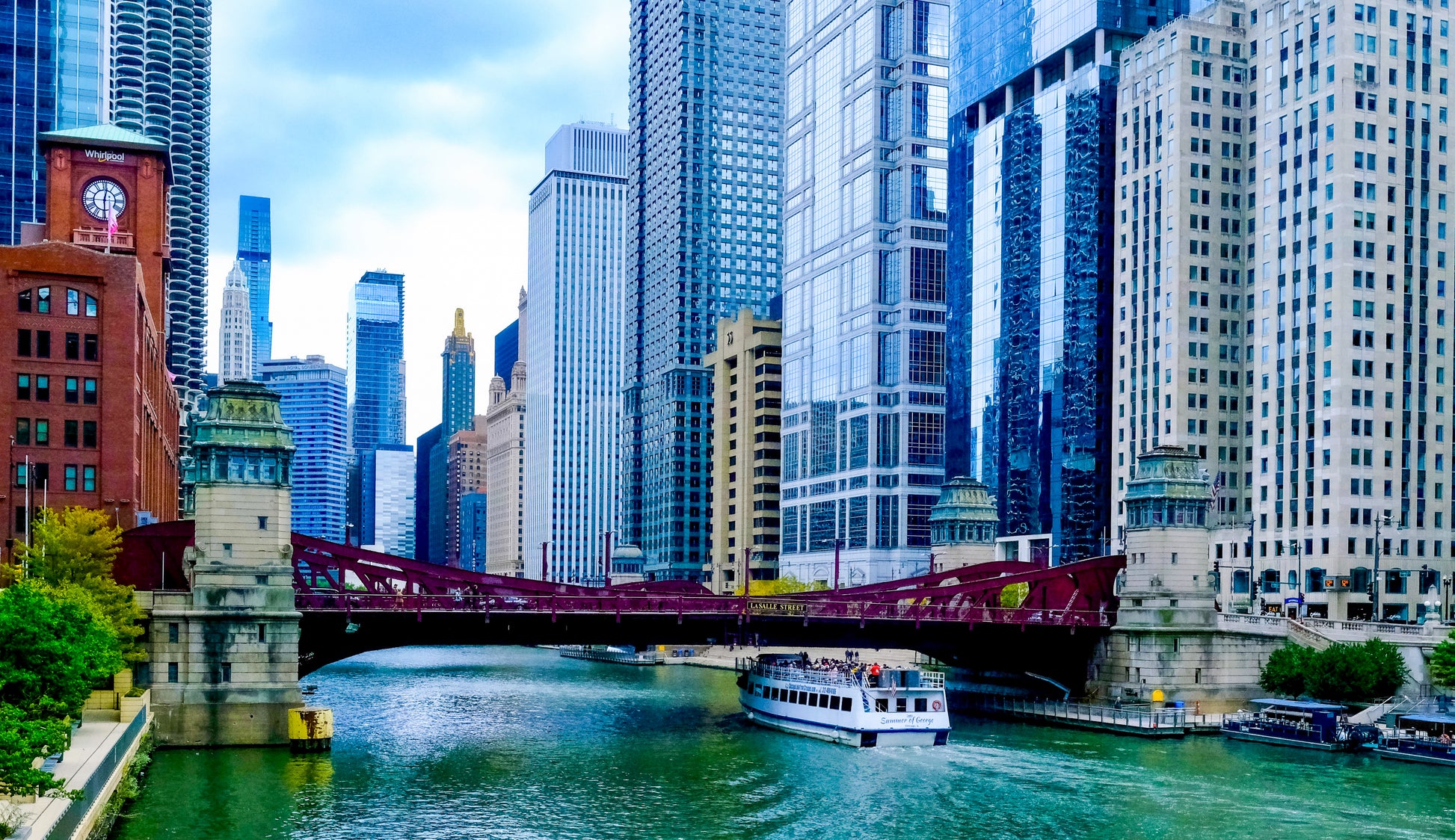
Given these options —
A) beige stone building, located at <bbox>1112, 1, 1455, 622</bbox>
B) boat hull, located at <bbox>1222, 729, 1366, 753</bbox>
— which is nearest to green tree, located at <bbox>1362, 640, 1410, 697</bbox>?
boat hull, located at <bbox>1222, 729, 1366, 753</bbox>

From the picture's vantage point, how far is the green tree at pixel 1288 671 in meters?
101

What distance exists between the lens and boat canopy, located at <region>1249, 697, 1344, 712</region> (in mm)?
92750

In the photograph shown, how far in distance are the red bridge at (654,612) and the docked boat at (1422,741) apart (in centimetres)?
2249

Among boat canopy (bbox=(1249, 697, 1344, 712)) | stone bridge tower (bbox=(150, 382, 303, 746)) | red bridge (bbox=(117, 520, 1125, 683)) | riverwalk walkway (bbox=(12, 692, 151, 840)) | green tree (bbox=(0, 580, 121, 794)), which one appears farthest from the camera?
red bridge (bbox=(117, 520, 1125, 683))

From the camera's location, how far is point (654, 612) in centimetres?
10125

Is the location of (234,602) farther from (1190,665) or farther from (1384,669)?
(1384,669)

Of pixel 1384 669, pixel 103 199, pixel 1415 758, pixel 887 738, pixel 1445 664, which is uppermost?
pixel 103 199

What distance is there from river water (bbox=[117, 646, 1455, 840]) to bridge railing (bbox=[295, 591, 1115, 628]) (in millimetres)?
7389

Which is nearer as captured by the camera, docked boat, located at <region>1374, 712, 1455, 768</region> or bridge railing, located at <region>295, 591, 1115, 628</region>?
docked boat, located at <region>1374, 712, 1455, 768</region>

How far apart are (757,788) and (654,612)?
82.2 ft

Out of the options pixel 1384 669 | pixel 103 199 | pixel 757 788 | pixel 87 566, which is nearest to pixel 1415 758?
pixel 1384 669

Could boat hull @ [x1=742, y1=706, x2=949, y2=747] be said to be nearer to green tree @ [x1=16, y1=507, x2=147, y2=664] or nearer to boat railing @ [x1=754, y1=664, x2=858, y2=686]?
boat railing @ [x1=754, y1=664, x2=858, y2=686]

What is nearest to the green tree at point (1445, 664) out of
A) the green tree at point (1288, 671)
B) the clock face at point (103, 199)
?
the green tree at point (1288, 671)

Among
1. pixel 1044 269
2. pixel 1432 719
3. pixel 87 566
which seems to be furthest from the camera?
pixel 1044 269
